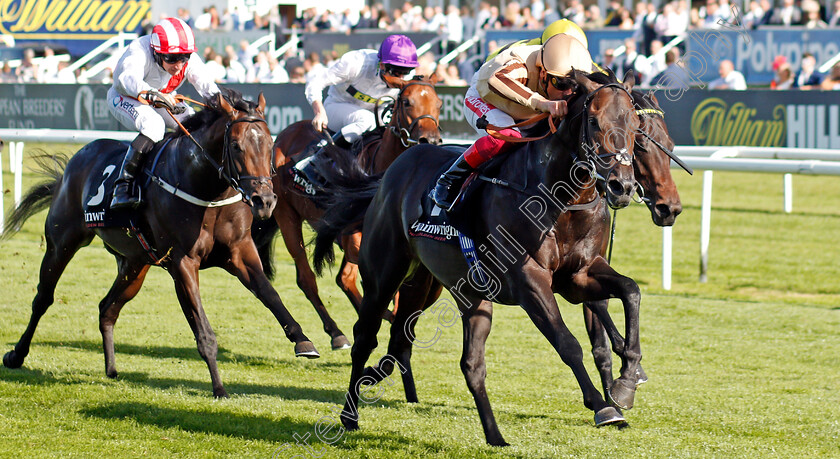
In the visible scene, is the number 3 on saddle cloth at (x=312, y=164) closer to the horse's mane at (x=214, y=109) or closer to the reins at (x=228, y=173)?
the horse's mane at (x=214, y=109)

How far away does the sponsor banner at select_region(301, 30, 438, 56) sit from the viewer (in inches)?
655

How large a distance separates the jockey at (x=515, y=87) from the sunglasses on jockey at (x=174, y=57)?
6.84 feet

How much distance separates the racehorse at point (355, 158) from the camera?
668 cm

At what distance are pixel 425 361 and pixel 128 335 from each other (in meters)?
2.20

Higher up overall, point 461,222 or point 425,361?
point 461,222

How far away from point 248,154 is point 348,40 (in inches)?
→ 488

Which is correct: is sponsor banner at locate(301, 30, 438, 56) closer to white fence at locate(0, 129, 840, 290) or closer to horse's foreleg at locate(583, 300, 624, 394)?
white fence at locate(0, 129, 840, 290)

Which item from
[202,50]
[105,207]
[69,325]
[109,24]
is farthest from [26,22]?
[105,207]

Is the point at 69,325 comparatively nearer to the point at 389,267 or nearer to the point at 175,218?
the point at 175,218

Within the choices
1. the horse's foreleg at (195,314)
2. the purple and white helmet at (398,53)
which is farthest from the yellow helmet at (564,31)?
the purple and white helmet at (398,53)

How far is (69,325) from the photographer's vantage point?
7340mm

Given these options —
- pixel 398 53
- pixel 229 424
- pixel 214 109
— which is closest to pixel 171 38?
pixel 214 109

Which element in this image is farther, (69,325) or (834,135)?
(834,135)

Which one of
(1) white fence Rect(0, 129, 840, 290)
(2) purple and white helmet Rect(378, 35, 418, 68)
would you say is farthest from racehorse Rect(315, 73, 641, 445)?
(1) white fence Rect(0, 129, 840, 290)
